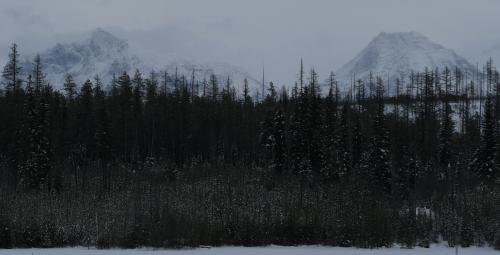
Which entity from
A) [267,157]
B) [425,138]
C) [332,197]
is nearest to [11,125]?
[267,157]

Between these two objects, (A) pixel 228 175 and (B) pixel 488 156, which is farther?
(B) pixel 488 156

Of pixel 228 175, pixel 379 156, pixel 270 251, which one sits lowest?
pixel 270 251

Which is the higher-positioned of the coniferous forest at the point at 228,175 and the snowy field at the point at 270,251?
the coniferous forest at the point at 228,175

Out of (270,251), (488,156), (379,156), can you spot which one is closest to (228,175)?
(379,156)

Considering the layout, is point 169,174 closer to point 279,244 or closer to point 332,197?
point 332,197

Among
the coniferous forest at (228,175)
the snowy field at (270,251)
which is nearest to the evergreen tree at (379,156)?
the coniferous forest at (228,175)

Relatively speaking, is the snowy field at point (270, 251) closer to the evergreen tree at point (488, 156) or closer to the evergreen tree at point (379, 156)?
the evergreen tree at point (379, 156)

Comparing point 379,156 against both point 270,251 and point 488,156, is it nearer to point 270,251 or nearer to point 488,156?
point 488,156

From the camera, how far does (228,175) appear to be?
47344 mm

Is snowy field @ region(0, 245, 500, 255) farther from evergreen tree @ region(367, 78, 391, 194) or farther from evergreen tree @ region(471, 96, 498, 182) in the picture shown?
evergreen tree @ region(471, 96, 498, 182)

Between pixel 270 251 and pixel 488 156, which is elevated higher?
pixel 488 156

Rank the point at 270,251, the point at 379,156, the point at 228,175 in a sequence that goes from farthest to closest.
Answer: the point at 379,156, the point at 228,175, the point at 270,251

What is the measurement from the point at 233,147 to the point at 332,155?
2662 cm

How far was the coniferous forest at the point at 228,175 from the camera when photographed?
2333cm
